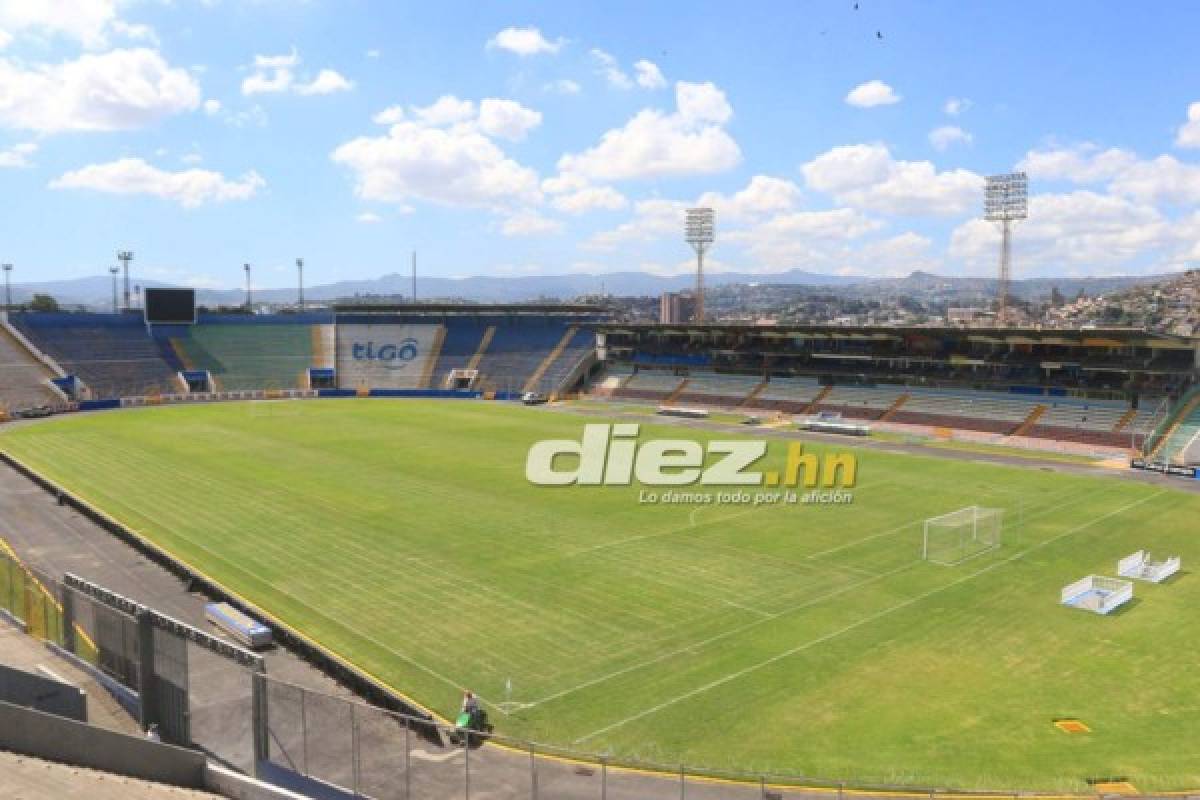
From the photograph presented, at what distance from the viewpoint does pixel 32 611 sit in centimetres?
2102

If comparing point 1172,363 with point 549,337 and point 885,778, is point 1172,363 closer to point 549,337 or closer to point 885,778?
point 885,778

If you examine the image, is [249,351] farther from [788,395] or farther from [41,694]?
[41,694]

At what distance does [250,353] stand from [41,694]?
9414 centimetres

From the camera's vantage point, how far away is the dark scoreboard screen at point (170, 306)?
99500 millimetres

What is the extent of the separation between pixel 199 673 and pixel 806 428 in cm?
5724

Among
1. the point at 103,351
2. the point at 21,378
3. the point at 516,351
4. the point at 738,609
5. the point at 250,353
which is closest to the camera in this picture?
the point at 738,609

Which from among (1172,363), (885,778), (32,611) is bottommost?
(885,778)

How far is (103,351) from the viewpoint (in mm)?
91938

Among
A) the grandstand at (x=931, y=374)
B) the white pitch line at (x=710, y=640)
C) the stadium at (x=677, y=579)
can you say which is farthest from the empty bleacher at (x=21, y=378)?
the white pitch line at (x=710, y=640)

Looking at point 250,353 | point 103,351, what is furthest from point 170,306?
point 103,351

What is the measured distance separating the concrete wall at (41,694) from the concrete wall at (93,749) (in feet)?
2.94

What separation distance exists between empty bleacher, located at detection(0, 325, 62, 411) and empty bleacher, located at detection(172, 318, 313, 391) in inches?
596

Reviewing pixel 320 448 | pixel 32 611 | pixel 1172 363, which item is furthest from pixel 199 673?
pixel 1172 363

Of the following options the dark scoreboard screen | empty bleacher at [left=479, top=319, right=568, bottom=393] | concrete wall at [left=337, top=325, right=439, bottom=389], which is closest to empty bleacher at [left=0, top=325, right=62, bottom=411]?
the dark scoreboard screen
